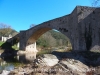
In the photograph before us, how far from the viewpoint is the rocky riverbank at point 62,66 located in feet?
36.9

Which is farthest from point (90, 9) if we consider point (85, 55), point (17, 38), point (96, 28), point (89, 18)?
point (17, 38)

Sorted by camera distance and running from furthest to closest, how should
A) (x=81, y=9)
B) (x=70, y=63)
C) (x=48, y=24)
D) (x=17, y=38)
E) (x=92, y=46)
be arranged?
(x=17, y=38)
(x=48, y=24)
(x=81, y=9)
(x=92, y=46)
(x=70, y=63)

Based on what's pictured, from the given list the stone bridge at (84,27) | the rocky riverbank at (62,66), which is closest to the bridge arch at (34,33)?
the stone bridge at (84,27)

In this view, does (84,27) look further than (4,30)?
No

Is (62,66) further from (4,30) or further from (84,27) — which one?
(4,30)

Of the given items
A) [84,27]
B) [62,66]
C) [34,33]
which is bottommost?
[62,66]

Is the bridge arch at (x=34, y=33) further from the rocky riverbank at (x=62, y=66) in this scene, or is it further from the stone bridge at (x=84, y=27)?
the rocky riverbank at (x=62, y=66)

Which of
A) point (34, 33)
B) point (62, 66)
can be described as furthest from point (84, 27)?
point (34, 33)

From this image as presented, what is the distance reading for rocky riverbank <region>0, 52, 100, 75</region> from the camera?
36.9 ft

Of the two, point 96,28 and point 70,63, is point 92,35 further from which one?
point 70,63

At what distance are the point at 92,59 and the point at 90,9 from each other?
7379mm

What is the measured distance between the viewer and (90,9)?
21.1 meters

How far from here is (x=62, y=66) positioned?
12.2m

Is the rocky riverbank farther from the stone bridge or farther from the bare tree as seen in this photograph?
the bare tree
